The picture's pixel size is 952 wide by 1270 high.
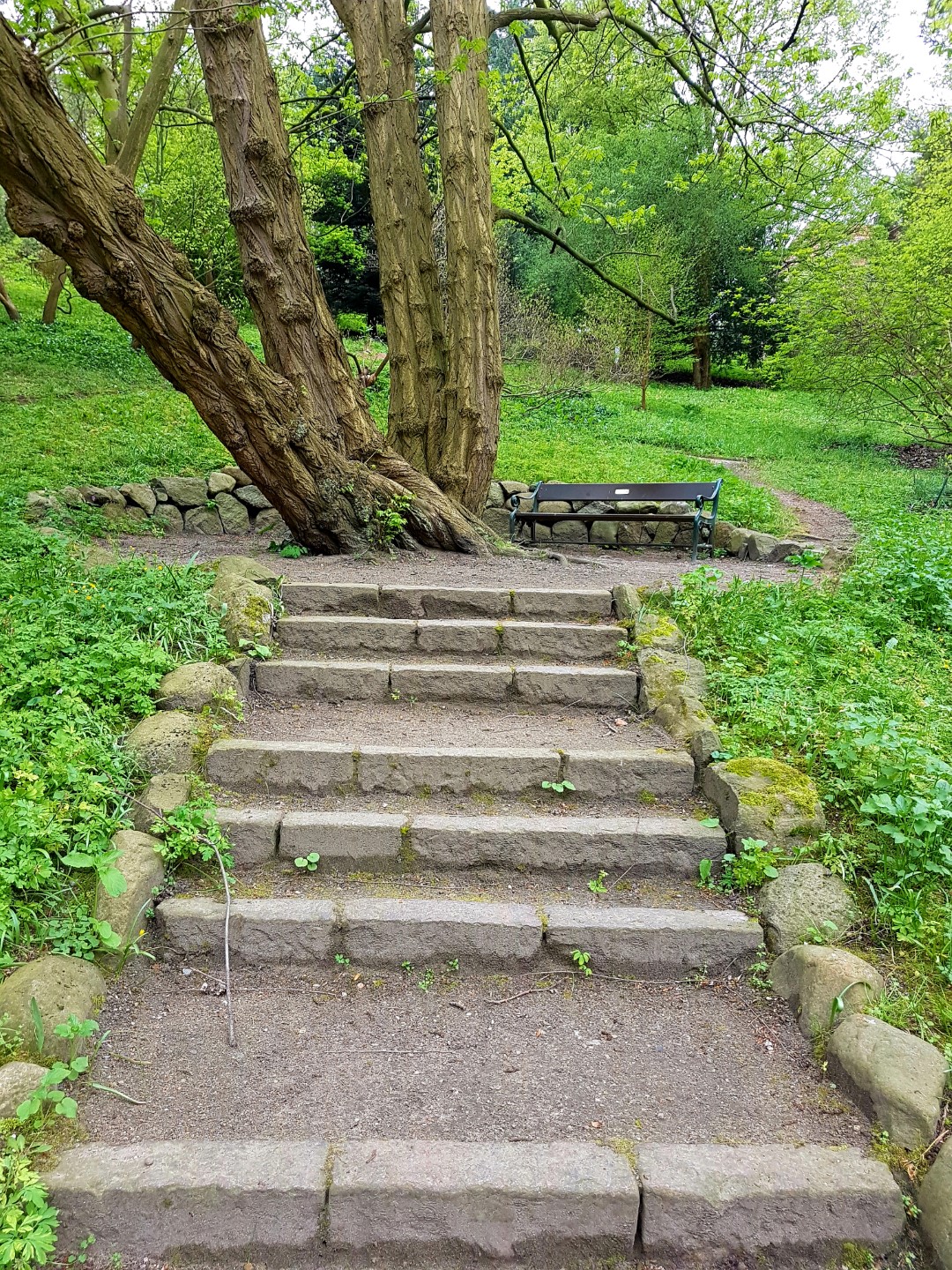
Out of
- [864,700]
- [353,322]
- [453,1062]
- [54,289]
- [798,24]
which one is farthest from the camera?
[353,322]

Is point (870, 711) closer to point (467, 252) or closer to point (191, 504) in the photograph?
point (467, 252)

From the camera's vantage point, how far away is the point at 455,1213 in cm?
217

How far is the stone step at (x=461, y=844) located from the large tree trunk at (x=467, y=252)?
180 inches

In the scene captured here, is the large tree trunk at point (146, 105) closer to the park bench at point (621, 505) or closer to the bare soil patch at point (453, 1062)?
the park bench at point (621, 505)

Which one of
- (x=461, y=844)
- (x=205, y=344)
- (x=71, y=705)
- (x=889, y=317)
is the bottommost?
(x=461, y=844)

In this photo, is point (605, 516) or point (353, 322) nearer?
point (605, 516)

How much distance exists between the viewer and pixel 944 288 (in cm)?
1216

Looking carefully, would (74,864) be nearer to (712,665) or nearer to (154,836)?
(154,836)

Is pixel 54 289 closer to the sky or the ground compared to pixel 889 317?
closer to the ground

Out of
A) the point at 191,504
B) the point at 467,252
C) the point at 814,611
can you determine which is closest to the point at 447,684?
the point at 814,611

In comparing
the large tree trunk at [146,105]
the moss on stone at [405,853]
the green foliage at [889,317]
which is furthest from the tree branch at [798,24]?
the large tree trunk at [146,105]

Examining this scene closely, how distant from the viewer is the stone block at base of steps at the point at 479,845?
11.2 feet

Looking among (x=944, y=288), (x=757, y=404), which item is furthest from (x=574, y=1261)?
(x=757, y=404)

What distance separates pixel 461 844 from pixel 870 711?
213 centimetres
